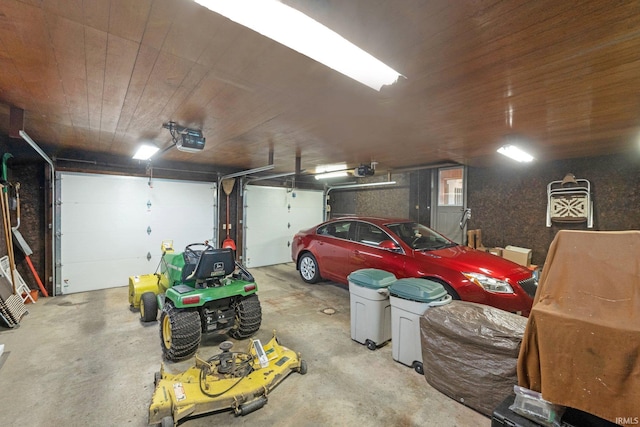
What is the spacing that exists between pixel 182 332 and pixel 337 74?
2.55m

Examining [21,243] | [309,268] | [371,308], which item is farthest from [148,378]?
[21,243]

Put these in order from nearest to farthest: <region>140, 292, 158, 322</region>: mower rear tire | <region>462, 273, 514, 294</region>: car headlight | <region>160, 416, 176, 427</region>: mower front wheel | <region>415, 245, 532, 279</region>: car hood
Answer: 1. <region>160, 416, 176, 427</region>: mower front wheel
2. <region>462, 273, 514, 294</region>: car headlight
3. <region>415, 245, 532, 279</region>: car hood
4. <region>140, 292, 158, 322</region>: mower rear tire

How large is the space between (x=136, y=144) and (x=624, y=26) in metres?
5.12

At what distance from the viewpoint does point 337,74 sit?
6.00ft

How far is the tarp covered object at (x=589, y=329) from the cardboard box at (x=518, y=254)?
3.94 meters

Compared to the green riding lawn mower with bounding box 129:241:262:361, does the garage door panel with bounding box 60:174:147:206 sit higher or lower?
higher

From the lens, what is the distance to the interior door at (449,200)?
578 cm

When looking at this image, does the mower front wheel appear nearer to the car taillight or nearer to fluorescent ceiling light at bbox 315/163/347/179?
the car taillight

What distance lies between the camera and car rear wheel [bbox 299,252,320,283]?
530 cm

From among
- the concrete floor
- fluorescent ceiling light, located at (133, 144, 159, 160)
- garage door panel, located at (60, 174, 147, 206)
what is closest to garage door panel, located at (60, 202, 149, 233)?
garage door panel, located at (60, 174, 147, 206)

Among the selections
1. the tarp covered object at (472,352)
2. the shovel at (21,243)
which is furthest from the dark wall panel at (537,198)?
the shovel at (21,243)

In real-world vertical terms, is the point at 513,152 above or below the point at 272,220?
above

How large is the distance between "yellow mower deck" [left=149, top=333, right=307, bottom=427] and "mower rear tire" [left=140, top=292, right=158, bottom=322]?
1526mm

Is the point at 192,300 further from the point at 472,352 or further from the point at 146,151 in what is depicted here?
the point at 146,151
